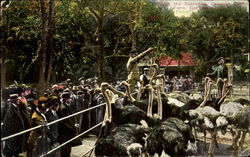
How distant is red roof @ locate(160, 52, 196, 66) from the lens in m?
5.13

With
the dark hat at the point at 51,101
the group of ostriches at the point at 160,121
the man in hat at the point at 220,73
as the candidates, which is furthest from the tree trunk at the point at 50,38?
the man in hat at the point at 220,73

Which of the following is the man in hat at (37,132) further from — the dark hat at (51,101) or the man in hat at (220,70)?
the man in hat at (220,70)

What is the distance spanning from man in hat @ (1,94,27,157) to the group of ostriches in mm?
707

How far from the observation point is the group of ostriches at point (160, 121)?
4.08 m

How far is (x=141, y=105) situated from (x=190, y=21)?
4.32 ft

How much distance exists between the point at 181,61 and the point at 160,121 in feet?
2.79

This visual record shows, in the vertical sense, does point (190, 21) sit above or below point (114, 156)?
above

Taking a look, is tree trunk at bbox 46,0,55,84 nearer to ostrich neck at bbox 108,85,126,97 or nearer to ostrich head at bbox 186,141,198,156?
ostrich neck at bbox 108,85,126,97

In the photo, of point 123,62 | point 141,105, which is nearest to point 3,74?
point 123,62

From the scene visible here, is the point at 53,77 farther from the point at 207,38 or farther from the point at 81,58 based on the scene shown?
the point at 207,38

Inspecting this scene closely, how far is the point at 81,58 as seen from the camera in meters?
4.50

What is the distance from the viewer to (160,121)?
→ 497cm

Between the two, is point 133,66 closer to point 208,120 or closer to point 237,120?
point 208,120

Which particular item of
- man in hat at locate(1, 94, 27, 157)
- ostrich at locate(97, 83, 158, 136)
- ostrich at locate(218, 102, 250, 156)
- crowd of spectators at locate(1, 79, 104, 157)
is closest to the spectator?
ostrich at locate(97, 83, 158, 136)
